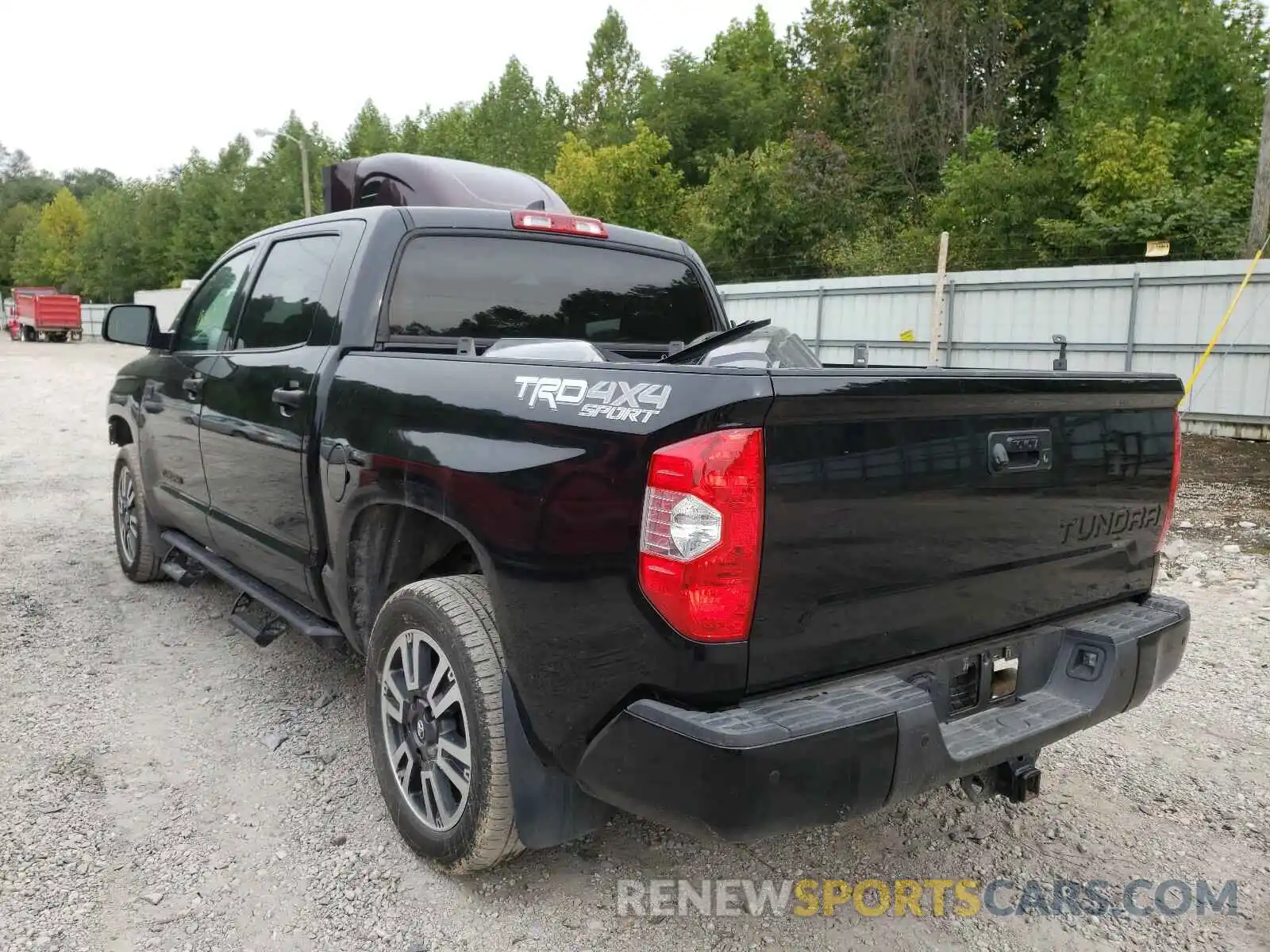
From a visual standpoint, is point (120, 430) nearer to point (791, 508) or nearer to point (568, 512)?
point (568, 512)

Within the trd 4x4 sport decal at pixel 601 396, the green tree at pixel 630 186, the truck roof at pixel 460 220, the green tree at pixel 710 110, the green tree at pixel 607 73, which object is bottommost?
the trd 4x4 sport decal at pixel 601 396

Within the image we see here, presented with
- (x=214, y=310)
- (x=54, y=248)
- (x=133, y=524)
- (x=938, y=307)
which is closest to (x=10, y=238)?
(x=54, y=248)

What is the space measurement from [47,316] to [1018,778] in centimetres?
4832

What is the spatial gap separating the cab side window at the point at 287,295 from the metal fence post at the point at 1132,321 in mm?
11555

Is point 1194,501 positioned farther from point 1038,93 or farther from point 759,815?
point 1038,93

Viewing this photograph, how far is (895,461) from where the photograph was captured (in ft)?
7.04

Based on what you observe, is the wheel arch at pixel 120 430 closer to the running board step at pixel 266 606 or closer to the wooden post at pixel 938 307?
the running board step at pixel 266 606

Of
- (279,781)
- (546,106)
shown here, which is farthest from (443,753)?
(546,106)

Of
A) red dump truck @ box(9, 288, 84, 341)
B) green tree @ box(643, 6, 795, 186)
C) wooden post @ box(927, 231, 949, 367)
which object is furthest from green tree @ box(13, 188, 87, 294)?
wooden post @ box(927, 231, 949, 367)

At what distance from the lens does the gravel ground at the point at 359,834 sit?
8.11 ft

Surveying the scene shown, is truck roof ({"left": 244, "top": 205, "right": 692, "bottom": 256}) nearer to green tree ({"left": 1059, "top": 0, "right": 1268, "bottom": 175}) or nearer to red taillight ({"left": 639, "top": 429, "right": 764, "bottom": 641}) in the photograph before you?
red taillight ({"left": 639, "top": 429, "right": 764, "bottom": 641})

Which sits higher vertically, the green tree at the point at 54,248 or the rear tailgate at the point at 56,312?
the green tree at the point at 54,248

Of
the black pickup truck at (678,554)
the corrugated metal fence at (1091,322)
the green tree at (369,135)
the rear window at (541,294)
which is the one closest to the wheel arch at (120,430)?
the black pickup truck at (678,554)

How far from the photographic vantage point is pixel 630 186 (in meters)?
36.5
